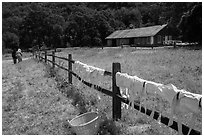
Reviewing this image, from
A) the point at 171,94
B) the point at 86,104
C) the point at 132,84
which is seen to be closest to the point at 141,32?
the point at 86,104

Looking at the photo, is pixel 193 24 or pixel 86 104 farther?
pixel 193 24

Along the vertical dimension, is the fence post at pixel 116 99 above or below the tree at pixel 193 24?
below

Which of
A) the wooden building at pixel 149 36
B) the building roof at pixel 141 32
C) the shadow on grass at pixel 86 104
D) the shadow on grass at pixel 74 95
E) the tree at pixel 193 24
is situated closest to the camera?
the shadow on grass at pixel 86 104

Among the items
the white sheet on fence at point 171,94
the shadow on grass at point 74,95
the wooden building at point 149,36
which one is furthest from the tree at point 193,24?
the white sheet on fence at point 171,94

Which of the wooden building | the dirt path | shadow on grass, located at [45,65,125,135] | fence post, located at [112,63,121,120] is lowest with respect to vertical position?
the dirt path

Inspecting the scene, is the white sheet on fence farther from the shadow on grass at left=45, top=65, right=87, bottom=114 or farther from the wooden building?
the wooden building

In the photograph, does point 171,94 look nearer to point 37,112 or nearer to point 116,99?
point 116,99

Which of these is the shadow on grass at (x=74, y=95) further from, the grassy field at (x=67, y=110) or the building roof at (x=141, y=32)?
the building roof at (x=141, y=32)

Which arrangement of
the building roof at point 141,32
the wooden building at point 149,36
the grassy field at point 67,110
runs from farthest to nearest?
the building roof at point 141,32, the wooden building at point 149,36, the grassy field at point 67,110

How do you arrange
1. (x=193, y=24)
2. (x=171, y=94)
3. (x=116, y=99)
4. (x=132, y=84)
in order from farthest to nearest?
1. (x=193, y=24)
2. (x=116, y=99)
3. (x=132, y=84)
4. (x=171, y=94)

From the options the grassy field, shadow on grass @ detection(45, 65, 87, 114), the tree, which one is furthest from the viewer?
the tree

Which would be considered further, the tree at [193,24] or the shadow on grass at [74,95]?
the tree at [193,24]

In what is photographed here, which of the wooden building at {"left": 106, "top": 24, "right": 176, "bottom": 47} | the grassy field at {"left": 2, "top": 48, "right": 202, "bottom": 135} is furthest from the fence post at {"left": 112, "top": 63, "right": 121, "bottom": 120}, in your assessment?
the wooden building at {"left": 106, "top": 24, "right": 176, "bottom": 47}

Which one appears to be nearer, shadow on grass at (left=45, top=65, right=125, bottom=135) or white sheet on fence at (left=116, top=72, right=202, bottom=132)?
white sheet on fence at (left=116, top=72, right=202, bottom=132)
